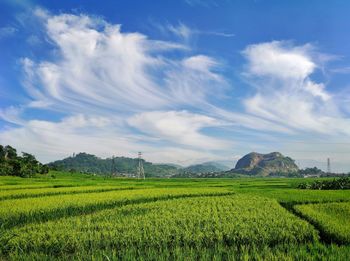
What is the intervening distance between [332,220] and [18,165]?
45.8 meters

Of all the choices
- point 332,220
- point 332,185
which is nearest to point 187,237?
point 332,220

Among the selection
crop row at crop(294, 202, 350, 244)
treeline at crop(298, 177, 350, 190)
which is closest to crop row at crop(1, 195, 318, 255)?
crop row at crop(294, 202, 350, 244)

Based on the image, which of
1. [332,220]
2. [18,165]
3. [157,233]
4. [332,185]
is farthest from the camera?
[18,165]

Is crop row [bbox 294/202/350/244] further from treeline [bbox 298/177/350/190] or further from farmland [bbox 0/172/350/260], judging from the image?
treeline [bbox 298/177/350/190]

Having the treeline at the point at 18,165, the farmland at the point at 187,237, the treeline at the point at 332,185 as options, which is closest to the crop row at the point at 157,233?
the farmland at the point at 187,237

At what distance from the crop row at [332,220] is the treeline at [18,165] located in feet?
139

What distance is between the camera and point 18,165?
4744 cm

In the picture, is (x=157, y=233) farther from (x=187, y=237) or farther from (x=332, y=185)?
(x=332, y=185)

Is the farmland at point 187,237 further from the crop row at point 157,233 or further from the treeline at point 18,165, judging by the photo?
the treeline at point 18,165

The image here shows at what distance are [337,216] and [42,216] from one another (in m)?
10.4

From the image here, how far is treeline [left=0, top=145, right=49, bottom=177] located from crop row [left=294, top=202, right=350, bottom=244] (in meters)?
42.5

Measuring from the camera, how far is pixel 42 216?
12.9 metres

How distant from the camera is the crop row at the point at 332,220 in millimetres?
8364

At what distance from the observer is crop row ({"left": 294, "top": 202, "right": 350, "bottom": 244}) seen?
836cm
